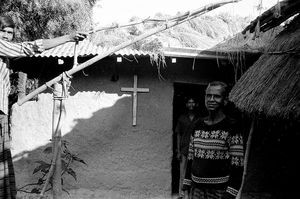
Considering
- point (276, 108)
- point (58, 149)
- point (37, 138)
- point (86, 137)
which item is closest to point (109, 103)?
point (86, 137)

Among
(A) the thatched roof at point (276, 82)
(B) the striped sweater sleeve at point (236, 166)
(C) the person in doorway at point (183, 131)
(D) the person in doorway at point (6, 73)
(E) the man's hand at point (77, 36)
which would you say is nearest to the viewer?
(B) the striped sweater sleeve at point (236, 166)

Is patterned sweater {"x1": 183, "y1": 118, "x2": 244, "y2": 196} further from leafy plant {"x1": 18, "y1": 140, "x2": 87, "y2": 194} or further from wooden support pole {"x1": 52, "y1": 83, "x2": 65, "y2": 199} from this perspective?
leafy plant {"x1": 18, "y1": 140, "x2": 87, "y2": 194}

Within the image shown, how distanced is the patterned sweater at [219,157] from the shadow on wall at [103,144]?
3082mm

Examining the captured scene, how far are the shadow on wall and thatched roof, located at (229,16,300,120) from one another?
1989 millimetres

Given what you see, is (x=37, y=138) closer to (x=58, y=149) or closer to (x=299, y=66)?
(x=58, y=149)

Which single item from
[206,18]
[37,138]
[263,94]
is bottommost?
[37,138]

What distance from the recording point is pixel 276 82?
3.77 meters

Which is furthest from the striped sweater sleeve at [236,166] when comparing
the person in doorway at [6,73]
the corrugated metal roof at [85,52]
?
the corrugated metal roof at [85,52]

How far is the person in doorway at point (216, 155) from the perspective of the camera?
278 cm

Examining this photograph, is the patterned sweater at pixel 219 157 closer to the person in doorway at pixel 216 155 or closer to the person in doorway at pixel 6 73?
the person in doorway at pixel 216 155

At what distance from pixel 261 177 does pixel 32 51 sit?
4.71 m

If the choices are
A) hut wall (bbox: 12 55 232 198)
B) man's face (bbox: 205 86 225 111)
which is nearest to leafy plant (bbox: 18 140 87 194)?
hut wall (bbox: 12 55 232 198)

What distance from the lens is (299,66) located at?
348cm

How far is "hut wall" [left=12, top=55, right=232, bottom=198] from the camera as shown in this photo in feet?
19.8
